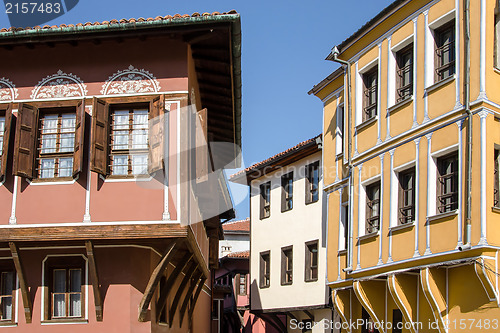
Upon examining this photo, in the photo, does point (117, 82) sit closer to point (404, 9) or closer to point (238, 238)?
point (404, 9)

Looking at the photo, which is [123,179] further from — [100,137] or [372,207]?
[372,207]

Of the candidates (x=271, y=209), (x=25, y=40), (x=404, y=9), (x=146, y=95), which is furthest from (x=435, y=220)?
(x=271, y=209)

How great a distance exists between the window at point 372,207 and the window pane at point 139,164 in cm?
599

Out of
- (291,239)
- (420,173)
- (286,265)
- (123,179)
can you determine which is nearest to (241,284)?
(286,265)

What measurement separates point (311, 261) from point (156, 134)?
39.3 ft

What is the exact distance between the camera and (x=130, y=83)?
14.2 m

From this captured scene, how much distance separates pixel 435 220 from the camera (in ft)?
47.6

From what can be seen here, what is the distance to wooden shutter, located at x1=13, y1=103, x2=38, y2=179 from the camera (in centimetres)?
1369

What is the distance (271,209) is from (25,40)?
47.7ft

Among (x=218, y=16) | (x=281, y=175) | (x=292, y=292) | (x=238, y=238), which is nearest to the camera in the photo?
(x=218, y=16)

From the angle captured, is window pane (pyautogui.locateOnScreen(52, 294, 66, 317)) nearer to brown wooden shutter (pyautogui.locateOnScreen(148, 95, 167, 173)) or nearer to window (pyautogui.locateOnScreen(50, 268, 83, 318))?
window (pyautogui.locateOnScreen(50, 268, 83, 318))

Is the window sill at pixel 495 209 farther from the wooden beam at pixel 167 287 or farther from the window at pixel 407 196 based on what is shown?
the wooden beam at pixel 167 287

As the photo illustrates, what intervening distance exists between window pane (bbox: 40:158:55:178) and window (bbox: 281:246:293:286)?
1283 centimetres

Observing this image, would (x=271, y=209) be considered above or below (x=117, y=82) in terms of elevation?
below
